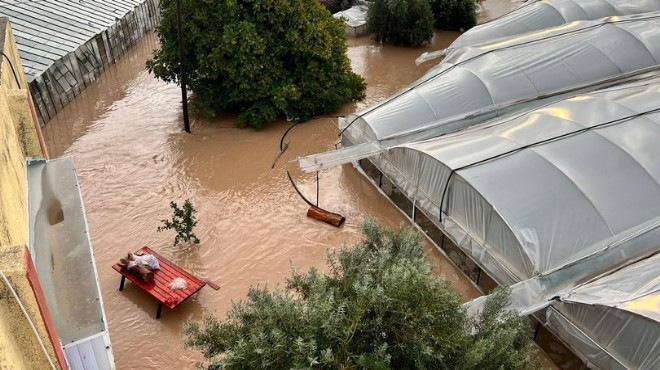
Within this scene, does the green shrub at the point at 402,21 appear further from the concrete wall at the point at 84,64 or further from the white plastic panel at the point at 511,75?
the concrete wall at the point at 84,64

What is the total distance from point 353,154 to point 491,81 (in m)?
4.33

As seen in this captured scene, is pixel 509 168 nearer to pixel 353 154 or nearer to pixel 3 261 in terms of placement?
pixel 353 154

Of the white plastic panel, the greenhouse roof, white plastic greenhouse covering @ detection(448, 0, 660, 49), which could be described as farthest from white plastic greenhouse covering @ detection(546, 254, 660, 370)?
white plastic greenhouse covering @ detection(448, 0, 660, 49)

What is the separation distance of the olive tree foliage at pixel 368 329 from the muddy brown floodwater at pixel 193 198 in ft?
4.45

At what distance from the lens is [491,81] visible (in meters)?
13.3

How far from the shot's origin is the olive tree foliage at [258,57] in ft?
47.6

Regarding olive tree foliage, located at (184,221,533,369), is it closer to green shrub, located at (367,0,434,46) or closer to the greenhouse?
the greenhouse

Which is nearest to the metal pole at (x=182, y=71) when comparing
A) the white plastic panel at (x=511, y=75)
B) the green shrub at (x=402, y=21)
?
the white plastic panel at (x=511, y=75)

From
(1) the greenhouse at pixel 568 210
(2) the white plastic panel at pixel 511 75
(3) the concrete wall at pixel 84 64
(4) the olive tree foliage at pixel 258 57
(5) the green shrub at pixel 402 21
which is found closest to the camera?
(1) the greenhouse at pixel 568 210

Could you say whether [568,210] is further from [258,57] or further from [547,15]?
[547,15]

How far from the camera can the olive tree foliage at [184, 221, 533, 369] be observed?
538 centimetres

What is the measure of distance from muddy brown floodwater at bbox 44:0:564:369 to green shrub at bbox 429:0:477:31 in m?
7.14

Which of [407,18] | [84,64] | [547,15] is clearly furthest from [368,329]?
[407,18]

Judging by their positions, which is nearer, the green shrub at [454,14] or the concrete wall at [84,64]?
the concrete wall at [84,64]
